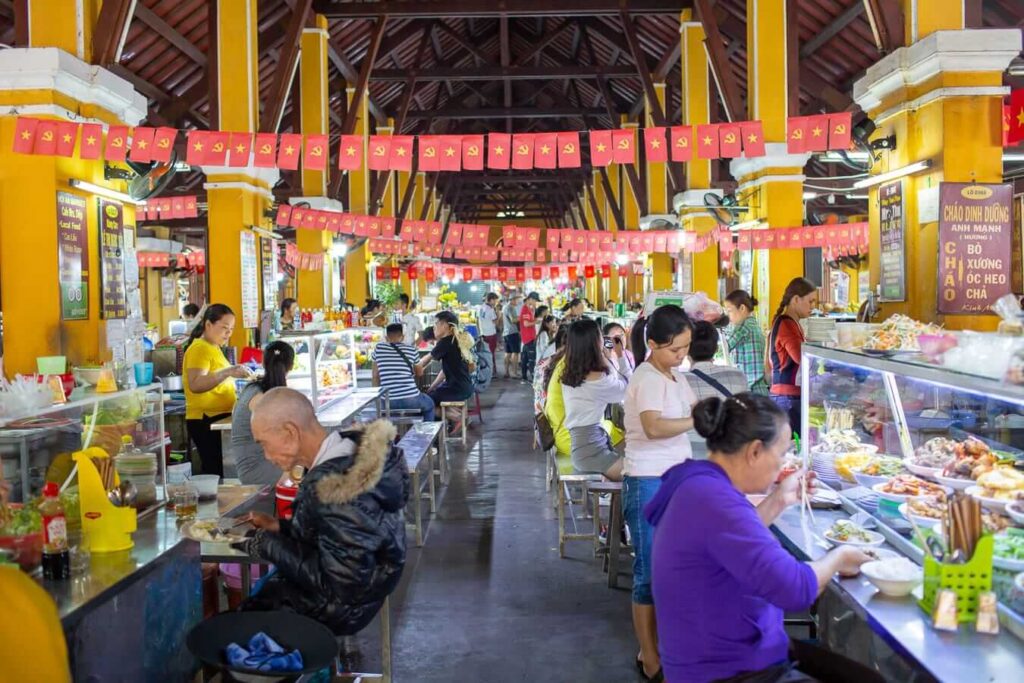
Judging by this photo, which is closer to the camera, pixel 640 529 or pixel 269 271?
pixel 640 529

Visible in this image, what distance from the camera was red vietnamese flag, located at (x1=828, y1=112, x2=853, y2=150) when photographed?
24.4 feet

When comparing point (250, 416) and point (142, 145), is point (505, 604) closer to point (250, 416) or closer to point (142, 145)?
point (250, 416)

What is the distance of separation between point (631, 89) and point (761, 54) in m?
11.8

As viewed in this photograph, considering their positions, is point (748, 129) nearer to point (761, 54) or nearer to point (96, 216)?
point (761, 54)

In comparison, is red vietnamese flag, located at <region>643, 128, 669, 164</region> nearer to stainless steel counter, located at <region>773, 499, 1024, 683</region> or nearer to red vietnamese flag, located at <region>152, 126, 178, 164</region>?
red vietnamese flag, located at <region>152, 126, 178, 164</region>

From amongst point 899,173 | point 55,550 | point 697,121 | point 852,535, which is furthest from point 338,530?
point 697,121

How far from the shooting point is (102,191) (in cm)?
727

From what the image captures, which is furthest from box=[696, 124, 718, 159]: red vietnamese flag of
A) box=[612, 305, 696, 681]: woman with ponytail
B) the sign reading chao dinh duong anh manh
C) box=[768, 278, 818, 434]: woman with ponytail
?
box=[612, 305, 696, 681]: woman with ponytail

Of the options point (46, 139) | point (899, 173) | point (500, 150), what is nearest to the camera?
point (46, 139)

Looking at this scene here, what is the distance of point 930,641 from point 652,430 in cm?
170

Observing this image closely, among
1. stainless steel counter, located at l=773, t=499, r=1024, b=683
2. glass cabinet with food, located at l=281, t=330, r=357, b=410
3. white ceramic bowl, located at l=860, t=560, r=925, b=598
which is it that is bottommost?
stainless steel counter, located at l=773, t=499, r=1024, b=683

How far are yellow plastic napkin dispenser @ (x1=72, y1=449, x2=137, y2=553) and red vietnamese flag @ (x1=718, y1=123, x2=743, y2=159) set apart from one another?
6.57m

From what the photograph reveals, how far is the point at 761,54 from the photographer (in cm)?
1070

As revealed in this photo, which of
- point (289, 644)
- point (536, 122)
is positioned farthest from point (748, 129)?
point (536, 122)
